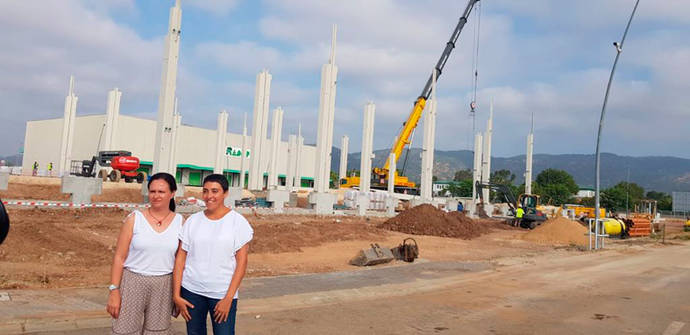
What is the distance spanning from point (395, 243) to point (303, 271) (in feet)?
28.3

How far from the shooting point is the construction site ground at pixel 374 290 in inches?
272

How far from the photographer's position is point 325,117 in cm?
2912

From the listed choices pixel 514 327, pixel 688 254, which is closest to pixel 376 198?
pixel 688 254

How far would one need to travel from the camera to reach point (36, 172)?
51.8m

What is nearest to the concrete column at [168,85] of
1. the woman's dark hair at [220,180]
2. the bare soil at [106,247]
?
the bare soil at [106,247]

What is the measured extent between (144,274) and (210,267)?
50cm

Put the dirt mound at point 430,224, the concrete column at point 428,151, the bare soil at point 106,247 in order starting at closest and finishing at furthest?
the bare soil at point 106,247 < the dirt mound at point 430,224 < the concrete column at point 428,151

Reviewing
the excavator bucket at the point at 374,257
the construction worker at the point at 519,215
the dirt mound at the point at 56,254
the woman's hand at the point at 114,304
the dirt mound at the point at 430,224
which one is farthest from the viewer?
the construction worker at the point at 519,215

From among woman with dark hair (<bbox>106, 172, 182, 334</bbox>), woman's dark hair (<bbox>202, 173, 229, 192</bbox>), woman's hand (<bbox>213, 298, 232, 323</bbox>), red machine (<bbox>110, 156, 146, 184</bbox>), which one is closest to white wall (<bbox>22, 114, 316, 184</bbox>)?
red machine (<bbox>110, 156, 146, 184</bbox>)

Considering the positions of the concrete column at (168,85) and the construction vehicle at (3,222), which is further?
the concrete column at (168,85)

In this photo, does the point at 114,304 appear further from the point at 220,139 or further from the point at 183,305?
the point at 220,139

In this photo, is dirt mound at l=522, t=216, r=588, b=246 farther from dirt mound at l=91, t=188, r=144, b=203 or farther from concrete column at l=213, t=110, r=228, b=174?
concrete column at l=213, t=110, r=228, b=174

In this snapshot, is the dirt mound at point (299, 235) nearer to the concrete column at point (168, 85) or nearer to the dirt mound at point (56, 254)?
the dirt mound at point (56, 254)

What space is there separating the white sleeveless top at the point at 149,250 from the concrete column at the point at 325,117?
25424 mm
